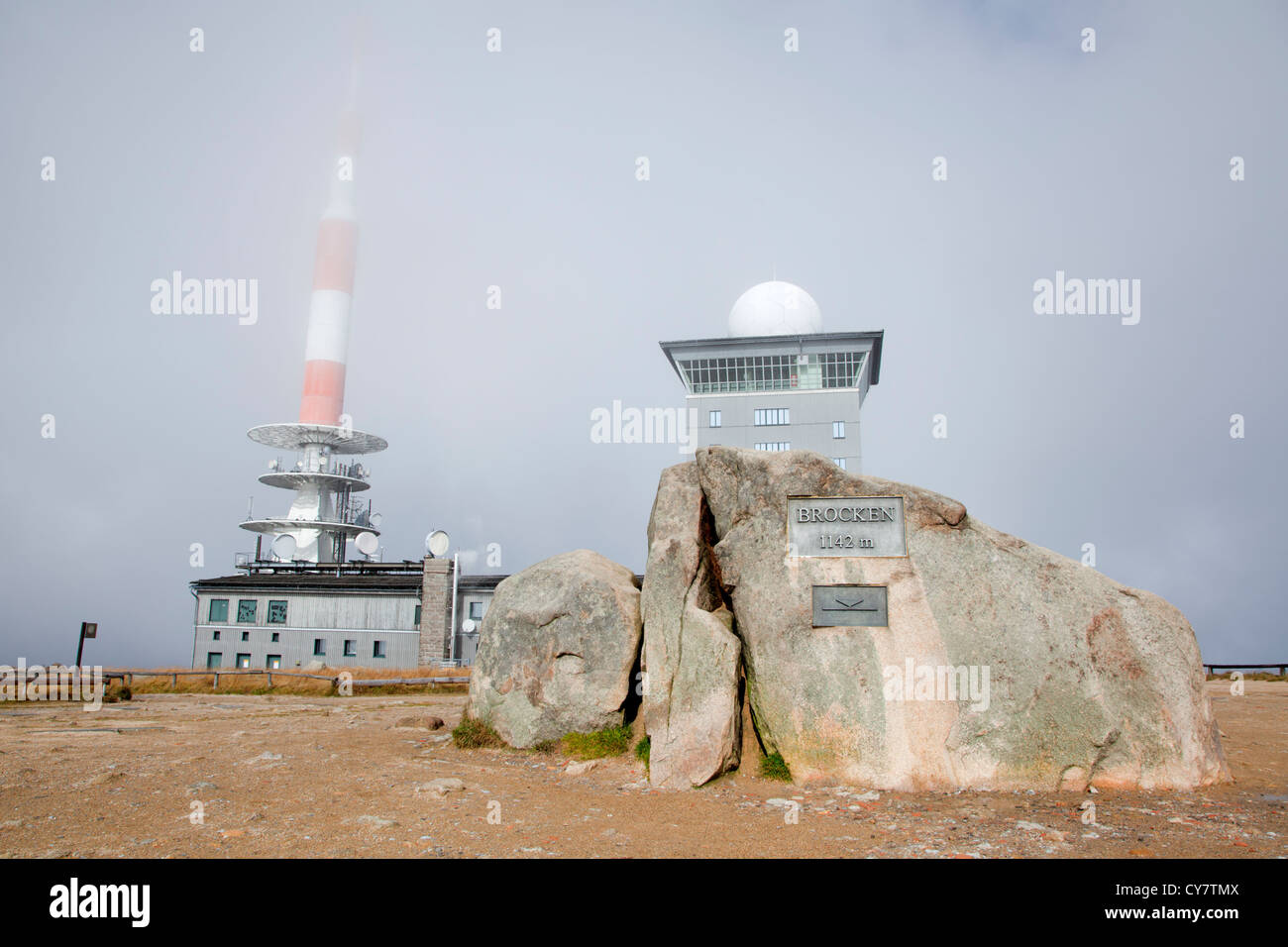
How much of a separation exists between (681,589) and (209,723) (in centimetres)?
1156

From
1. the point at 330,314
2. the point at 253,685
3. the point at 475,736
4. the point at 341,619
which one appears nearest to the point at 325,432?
the point at 330,314

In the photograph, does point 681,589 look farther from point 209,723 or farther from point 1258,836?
point 209,723

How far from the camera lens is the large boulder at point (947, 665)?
8.87 m

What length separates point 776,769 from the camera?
9445mm

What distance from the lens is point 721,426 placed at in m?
54.9

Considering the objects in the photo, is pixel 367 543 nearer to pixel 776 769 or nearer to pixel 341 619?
pixel 341 619

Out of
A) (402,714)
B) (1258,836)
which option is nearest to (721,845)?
(1258,836)

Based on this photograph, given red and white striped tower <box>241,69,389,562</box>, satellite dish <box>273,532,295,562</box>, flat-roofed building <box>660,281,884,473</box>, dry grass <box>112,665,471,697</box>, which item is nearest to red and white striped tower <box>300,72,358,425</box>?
red and white striped tower <box>241,69,389,562</box>

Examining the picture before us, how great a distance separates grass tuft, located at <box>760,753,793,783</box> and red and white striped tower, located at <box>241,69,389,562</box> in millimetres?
52132

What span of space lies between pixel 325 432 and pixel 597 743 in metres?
51.6

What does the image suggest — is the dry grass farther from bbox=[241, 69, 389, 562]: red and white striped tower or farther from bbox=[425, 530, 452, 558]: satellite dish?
bbox=[241, 69, 389, 562]: red and white striped tower

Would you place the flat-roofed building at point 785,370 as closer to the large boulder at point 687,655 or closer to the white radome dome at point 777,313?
the white radome dome at point 777,313

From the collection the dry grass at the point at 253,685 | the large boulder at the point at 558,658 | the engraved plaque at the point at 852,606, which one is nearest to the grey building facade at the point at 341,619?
the dry grass at the point at 253,685

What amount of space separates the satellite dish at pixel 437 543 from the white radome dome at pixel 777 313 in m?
24.9
